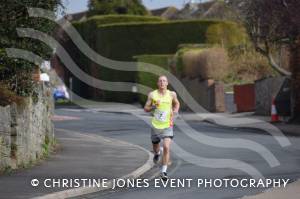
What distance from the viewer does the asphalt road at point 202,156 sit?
1156cm

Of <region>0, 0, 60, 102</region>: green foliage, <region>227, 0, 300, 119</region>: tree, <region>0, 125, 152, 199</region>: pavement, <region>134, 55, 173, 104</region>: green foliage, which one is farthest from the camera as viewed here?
<region>134, 55, 173, 104</region>: green foliage

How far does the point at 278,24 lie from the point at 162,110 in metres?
13.8

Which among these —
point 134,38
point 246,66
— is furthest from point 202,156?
point 134,38

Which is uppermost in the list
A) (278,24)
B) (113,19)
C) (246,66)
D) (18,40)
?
(113,19)

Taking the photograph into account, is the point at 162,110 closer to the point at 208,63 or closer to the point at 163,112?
the point at 163,112

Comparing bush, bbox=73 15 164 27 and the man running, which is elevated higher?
bush, bbox=73 15 164 27

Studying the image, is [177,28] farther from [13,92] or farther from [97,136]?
[13,92]

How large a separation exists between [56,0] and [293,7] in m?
10.4

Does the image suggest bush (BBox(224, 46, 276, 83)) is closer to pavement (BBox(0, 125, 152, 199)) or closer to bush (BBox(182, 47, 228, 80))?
bush (BBox(182, 47, 228, 80))

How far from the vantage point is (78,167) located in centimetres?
1472

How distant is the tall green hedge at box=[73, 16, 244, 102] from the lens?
50.6m

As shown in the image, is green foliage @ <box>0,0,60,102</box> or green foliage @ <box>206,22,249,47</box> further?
green foliage @ <box>206,22,249,47</box>

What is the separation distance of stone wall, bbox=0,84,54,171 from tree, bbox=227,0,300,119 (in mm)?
10594

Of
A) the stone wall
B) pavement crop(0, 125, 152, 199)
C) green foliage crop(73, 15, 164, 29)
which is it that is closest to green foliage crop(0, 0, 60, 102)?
the stone wall
